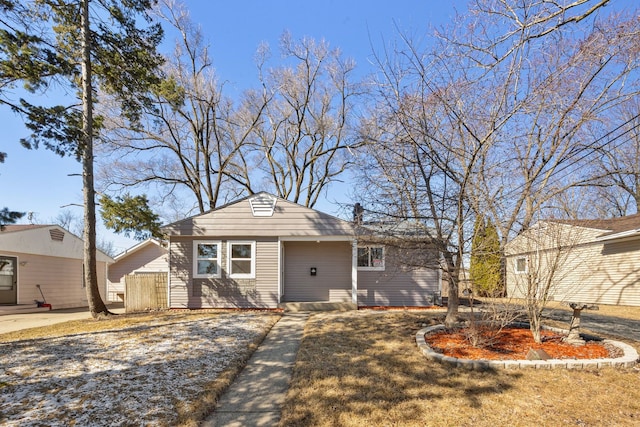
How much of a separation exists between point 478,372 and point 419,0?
571 cm

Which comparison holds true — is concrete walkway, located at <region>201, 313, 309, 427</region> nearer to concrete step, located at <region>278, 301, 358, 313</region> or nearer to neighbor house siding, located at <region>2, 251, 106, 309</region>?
concrete step, located at <region>278, 301, 358, 313</region>

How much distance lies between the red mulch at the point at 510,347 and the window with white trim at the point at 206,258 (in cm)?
743

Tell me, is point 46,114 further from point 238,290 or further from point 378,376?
point 378,376

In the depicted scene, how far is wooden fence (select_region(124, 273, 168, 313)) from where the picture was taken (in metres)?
11.2

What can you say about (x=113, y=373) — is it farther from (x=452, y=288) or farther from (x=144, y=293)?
(x=144, y=293)

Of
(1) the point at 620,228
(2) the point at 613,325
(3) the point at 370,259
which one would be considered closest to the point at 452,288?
(2) the point at 613,325

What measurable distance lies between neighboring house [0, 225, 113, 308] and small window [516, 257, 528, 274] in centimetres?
1648

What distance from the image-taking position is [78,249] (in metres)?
16.8

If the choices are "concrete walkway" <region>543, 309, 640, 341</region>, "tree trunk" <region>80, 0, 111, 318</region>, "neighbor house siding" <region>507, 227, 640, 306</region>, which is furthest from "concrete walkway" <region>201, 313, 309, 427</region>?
"neighbor house siding" <region>507, 227, 640, 306</region>

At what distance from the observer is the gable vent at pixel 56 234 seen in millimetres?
15216

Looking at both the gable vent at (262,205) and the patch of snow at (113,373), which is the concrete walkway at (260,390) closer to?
the patch of snow at (113,373)

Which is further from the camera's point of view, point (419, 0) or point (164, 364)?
point (419, 0)

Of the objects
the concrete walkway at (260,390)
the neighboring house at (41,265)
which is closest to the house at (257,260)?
the concrete walkway at (260,390)

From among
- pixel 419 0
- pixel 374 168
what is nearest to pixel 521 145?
pixel 374 168
